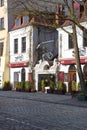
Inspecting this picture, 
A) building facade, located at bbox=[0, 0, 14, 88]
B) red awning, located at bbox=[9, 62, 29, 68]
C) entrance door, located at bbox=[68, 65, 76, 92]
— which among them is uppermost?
building facade, located at bbox=[0, 0, 14, 88]

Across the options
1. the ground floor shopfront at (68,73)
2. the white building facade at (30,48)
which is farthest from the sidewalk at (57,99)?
the white building facade at (30,48)

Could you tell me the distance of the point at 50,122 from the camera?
1692cm

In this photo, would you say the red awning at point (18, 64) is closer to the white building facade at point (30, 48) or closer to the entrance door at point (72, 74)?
the white building facade at point (30, 48)

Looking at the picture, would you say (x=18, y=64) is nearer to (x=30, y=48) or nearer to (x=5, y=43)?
(x=30, y=48)

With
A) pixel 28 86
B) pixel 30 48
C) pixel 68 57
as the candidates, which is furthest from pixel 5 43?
pixel 68 57

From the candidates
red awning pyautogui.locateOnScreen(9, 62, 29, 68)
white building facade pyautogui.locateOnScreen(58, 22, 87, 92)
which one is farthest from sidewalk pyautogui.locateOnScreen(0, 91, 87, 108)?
red awning pyautogui.locateOnScreen(9, 62, 29, 68)

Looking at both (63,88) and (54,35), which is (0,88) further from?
(63,88)

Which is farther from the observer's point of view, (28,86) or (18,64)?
(18,64)

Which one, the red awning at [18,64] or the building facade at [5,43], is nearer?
the red awning at [18,64]

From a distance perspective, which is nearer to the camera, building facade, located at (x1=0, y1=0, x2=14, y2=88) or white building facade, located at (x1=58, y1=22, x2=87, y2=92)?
white building facade, located at (x1=58, y1=22, x2=87, y2=92)

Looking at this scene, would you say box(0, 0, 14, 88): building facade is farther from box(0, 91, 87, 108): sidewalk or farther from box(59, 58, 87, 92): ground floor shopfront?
box(0, 91, 87, 108): sidewalk

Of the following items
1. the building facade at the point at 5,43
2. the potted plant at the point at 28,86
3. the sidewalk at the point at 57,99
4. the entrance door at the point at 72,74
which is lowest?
the sidewalk at the point at 57,99

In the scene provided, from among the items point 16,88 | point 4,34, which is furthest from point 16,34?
point 16,88

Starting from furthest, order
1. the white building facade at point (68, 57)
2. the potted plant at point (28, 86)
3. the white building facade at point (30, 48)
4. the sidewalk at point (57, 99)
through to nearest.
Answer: the white building facade at point (30, 48) → the potted plant at point (28, 86) → the white building facade at point (68, 57) → the sidewalk at point (57, 99)
